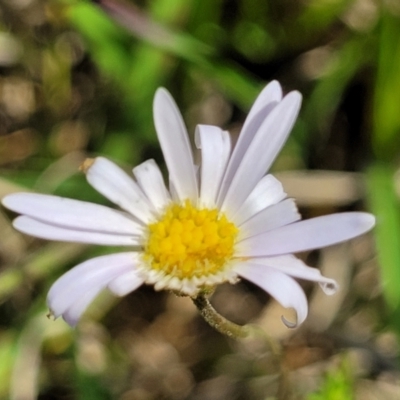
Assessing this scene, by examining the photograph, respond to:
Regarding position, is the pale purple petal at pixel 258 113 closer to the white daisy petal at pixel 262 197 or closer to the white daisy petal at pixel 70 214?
the white daisy petal at pixel 262 197

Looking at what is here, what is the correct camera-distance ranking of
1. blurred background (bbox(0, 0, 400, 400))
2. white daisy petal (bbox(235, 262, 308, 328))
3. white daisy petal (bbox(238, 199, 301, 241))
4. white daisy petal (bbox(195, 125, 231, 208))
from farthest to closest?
blurred background (bbox(0, 0, 400, 400)) → white daisy petal (bbox(195, 125, 231, 208)) → white daisy petal (bbox(238, 199, 301, 241)) → white daisy petal (bbox(235, 262, 308, 328))

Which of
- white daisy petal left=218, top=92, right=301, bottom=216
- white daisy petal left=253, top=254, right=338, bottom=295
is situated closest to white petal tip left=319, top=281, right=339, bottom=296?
white daisy petal left=253, top=254, right=338, bottom=295

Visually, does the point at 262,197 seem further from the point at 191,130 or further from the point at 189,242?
the point at 191,130

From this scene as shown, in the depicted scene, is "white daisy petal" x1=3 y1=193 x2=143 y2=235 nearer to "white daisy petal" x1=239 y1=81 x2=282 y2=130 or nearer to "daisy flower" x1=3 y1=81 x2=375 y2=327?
"daisy flower" x1=3 y1=81 x2=375 y2=327

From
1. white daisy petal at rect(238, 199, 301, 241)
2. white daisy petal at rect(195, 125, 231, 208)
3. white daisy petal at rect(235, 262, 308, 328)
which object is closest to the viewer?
white daisy petal at rect(235, 262, 308, 328)

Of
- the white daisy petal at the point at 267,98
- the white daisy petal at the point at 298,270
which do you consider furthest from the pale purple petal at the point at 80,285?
the white daisy petal at the point at 267,98

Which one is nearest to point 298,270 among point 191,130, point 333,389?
point 333,389

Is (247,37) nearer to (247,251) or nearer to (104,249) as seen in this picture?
(104,249)
